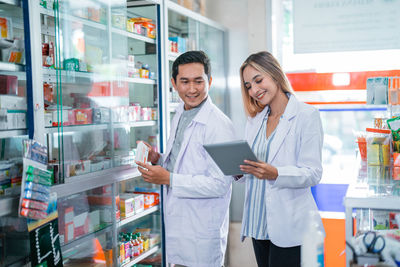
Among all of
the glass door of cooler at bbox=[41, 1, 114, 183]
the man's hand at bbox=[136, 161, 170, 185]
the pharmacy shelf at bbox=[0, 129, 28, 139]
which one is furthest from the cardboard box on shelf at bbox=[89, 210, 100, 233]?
the pharmacy shelf at bbox=[0, 129, 28, 139]

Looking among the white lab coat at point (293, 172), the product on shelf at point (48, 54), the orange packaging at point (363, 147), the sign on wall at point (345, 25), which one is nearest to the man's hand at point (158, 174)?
the white lab coat at point (293, 172)

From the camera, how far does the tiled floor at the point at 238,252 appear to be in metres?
4.98

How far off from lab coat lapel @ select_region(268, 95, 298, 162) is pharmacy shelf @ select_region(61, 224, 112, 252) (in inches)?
52.6

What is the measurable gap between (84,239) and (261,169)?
1340 mm

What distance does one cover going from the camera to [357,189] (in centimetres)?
202

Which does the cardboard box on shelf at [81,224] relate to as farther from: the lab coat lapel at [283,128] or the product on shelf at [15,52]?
the lab coat lapel at [283,128]

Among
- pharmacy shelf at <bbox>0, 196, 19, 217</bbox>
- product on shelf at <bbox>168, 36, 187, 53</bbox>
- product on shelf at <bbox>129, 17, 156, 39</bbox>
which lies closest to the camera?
pharmacy shelf at <bbox>0, 196, 19, 217</bbox>

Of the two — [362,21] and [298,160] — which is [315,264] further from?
[362,21]

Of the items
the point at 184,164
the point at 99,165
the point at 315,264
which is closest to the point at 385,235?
the point at 315,264

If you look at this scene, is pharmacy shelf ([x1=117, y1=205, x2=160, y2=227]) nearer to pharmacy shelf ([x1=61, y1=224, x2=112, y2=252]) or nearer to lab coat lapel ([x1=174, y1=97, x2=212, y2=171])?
pharmacy shelf ([x1=61, y1=224, x2=112, y2=252])

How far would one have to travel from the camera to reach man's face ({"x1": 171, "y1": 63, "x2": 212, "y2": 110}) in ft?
8.15

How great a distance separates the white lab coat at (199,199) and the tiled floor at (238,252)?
102 inches

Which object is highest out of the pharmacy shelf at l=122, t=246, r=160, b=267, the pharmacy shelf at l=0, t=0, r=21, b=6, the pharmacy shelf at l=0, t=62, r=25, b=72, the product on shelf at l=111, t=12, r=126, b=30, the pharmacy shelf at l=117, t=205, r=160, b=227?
the product on shelf at l=111, t=12, r=126, b=30

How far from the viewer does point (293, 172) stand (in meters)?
2.14
